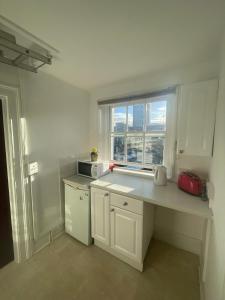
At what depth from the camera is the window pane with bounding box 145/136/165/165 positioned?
2.05 metres

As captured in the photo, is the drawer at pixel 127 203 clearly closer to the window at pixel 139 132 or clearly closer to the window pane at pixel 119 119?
the window at pixel 139 132

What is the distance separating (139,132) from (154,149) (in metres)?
0.35

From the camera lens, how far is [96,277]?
1523 millimetres

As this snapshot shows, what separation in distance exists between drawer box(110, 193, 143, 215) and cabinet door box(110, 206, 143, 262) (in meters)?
0.05

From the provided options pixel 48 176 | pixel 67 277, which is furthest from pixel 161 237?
pixel 48 176

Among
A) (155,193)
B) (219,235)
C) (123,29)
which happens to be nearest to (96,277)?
(155,193)

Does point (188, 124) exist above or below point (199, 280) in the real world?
above

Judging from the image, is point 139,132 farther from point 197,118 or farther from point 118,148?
point 197,118

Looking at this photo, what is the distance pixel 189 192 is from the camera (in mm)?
1569

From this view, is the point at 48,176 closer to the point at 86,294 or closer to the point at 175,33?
the point at 86,294

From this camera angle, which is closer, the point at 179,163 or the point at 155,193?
the point at 155,193

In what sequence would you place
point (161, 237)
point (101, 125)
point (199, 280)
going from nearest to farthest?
point (199, 280), point (161, 237), point (101, 125)

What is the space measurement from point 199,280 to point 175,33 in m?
2.42

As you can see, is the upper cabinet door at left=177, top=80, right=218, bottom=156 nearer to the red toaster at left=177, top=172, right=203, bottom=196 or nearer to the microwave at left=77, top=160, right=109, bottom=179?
the red toaster at left=177, top=172, right=203, bottom=196
